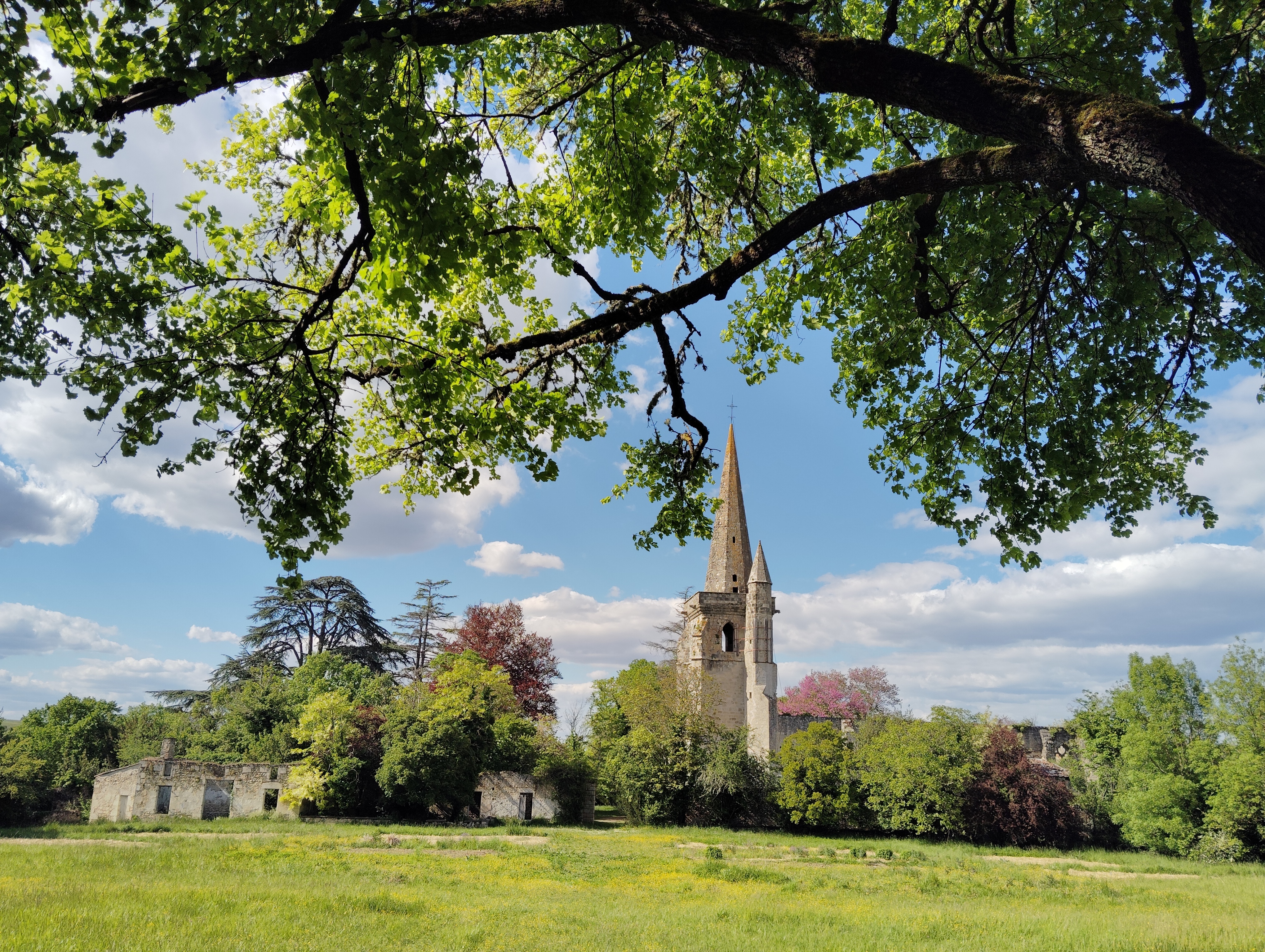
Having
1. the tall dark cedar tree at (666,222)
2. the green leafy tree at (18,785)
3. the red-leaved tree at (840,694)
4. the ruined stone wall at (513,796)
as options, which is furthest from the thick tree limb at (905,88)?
the red-leaved tree at (840,694)

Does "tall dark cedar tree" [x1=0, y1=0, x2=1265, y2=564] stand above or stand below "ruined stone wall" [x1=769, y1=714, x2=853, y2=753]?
above

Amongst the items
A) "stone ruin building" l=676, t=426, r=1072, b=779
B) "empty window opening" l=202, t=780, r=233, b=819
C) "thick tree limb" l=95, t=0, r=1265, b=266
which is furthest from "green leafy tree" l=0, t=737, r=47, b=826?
"thick tree limb" l=95, t=0, r=1265, b=266

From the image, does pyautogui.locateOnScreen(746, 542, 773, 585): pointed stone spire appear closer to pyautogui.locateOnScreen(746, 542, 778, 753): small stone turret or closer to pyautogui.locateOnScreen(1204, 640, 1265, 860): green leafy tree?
pyautogui.locateOnScreen(746, 542, 778, 753): small stone turret

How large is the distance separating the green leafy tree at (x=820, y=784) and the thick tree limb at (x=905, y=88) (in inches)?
1196

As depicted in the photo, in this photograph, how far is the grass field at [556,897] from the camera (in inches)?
401

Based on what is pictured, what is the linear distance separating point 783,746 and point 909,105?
3146 centimetres

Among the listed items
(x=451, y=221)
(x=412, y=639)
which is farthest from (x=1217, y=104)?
(x=412, y=639)

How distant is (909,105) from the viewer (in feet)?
16.8

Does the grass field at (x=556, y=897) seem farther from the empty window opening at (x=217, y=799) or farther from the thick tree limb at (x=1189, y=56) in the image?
the thick tree limb at (x=1189, y=56)

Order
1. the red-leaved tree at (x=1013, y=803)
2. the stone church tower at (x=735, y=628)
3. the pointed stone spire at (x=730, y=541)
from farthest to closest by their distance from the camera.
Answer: the pointed stone spire at (x=730, y=541) < the stone church tower at (x=735, y=628) < the red-leaved tree at (x=1013, y=803)

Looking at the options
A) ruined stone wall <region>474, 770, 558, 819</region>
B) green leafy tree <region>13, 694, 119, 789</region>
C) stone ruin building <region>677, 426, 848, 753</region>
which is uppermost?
stone ruin building <region>677, 426, 848, 753</region>

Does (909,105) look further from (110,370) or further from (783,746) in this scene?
(783,746)

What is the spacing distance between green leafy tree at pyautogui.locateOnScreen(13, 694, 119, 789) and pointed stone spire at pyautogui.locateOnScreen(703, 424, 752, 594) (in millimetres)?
29300

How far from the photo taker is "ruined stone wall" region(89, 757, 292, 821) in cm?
2895
